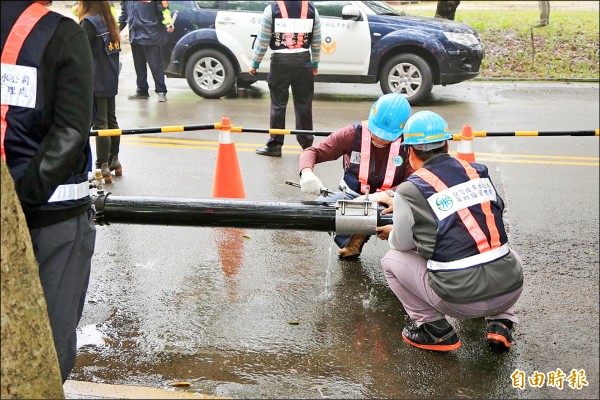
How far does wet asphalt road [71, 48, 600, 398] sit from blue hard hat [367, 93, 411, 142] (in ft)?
3.54

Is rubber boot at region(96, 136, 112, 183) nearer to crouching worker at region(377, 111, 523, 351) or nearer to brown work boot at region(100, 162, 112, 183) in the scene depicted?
brown work boot at region(100, 162, 112, 183)

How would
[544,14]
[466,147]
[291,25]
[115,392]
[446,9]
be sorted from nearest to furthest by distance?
[115,392]
[466,147]
[291,25]
[446,9]
[544,14]

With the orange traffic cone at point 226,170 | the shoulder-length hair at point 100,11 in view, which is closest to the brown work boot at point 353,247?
the orange traffic cone at point 226,170

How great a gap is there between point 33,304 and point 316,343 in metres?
2.25

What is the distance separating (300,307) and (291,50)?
459 centimetres

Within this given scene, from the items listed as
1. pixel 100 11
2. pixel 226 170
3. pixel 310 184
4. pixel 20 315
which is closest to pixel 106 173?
pixel 226 170

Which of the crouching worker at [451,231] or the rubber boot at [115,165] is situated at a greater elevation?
the crouching worker at [451,231]

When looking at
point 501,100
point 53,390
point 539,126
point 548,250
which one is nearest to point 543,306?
point 548,250

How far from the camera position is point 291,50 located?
926 centimetres

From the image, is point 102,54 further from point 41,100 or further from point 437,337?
point 41,100

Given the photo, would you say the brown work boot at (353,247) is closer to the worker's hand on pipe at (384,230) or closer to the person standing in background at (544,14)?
the worker's hand on pipe at (384,230)

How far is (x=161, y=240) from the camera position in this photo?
6695 millimetres

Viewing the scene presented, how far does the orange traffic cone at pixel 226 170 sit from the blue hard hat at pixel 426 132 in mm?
3290

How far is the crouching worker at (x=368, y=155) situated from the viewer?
17.9 ft
